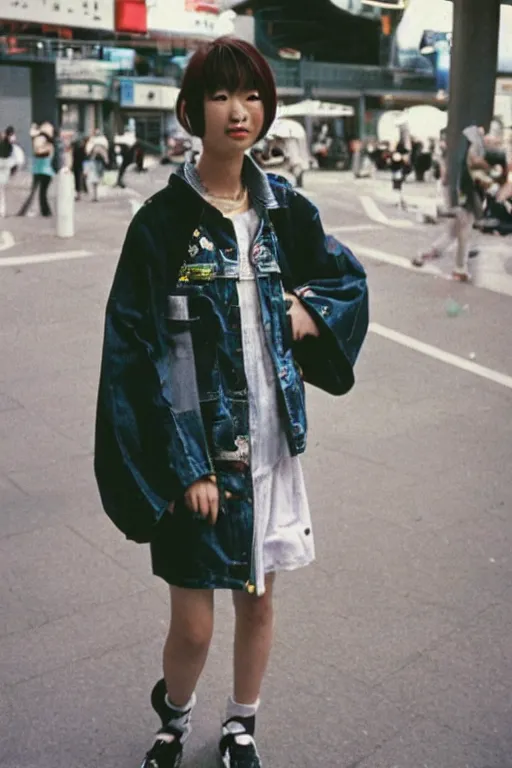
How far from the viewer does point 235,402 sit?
200cm

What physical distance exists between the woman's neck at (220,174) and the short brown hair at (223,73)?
0.27ft

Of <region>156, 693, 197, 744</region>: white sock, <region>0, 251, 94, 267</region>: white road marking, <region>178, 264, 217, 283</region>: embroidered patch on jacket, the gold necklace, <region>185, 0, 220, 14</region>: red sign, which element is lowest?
<region>156, 693, 197, 744</region>: white sock

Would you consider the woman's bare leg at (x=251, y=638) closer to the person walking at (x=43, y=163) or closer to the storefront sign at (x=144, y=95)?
the person walking at (x=43, y=163)

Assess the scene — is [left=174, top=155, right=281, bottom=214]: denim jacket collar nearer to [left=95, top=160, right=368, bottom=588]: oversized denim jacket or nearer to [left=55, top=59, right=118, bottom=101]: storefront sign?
[left=95, top=160, right=368, bottom=588]: oversized denim jacket

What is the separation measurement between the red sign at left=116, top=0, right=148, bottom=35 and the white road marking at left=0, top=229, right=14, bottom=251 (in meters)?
19.4

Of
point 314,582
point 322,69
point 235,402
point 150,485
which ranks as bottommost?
point 314,582

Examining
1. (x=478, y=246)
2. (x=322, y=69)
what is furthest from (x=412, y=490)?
(x=322, y=69)

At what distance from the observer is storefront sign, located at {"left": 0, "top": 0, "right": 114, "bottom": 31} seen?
2695 centimetres

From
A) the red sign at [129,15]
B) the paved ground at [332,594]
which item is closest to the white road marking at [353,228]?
the paved ground at [332,594]

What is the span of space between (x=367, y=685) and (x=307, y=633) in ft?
1.15

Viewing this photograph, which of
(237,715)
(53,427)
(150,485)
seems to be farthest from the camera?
(53,427)

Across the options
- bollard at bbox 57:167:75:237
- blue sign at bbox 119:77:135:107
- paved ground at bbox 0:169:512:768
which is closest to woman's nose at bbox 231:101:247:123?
paved ground at bbox 0:169:512:768

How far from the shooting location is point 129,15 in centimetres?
2927

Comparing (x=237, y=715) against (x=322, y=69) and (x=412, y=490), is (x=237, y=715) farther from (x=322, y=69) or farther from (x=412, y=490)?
(x=322, y=69)
